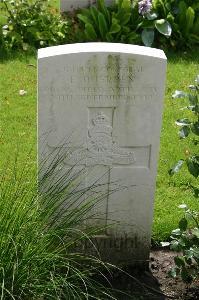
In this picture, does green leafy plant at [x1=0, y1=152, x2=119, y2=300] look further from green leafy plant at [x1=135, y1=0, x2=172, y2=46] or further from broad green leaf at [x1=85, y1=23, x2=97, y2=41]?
green leafy plant at [x1=135, y1=0, x2=172, y2=46]

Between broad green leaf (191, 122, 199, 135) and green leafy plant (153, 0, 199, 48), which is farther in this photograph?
green leafy plant (153, 0, 199, 48)

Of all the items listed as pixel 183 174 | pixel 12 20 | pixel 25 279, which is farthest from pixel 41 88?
pixel 12 20

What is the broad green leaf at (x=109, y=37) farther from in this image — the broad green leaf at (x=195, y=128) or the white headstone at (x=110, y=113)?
the broad green leaf at (x=195, y=128)

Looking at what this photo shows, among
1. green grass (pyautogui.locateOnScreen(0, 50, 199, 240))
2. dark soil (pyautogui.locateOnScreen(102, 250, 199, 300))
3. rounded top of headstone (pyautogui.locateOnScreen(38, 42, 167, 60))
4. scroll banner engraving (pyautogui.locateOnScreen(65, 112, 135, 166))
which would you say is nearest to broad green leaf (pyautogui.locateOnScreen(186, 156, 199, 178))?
scroll banner engraving (pyautogui.locateOnScreen(65, 112, 135, 166))

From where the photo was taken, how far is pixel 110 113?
4.49 metres

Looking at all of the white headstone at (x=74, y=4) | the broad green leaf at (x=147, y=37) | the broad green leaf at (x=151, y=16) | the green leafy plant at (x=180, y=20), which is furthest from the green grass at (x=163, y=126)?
the white headstone at (x=74, y=4)

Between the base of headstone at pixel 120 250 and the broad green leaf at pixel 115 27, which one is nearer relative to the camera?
the base of headstone at pixel 120 250

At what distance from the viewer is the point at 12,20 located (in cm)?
884

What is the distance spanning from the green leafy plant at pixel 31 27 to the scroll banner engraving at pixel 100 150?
4.29 metres

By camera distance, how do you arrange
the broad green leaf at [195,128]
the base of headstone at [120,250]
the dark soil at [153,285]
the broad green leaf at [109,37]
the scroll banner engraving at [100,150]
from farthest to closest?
the broad green leaf at [109,37] < the base of headstone at [120,250] < the dark soil at [153,285] < the scroll banner engraving at [100,150] < the broad green leaf at [195,128]

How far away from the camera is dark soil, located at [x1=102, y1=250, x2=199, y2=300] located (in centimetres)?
465

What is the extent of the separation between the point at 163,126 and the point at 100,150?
2.52 m

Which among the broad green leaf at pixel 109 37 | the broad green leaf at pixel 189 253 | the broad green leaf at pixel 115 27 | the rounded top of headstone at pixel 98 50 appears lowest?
the broad green leaf at pixel 189 253

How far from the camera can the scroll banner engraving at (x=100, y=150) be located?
4.50m
